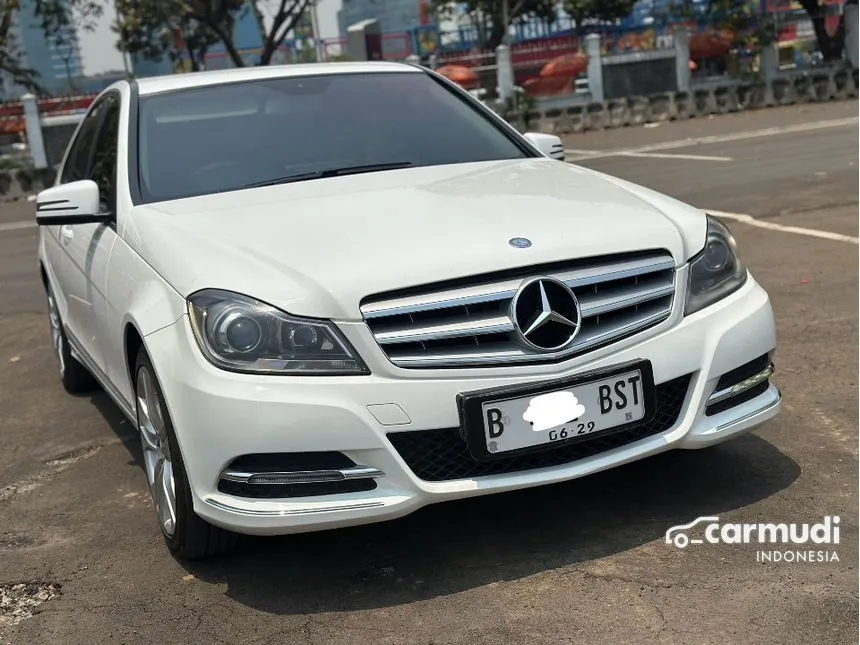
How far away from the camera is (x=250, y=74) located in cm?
475

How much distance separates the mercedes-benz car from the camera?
2.94 m

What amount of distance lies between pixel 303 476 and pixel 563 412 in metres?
0.73

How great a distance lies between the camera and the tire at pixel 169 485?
3236 mm

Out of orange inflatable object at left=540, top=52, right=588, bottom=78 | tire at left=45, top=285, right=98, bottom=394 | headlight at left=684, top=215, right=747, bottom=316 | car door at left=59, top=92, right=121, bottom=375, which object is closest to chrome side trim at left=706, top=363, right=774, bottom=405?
headlight at left=684, top=215, right=747, bottom=316

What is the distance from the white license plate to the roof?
232cm

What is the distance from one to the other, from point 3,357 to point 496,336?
470cm

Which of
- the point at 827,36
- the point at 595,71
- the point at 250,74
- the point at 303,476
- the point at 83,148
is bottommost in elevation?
the point at 595,71

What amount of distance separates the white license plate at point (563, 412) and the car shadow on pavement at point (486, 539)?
41cm

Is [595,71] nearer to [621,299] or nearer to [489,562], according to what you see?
[621,299]

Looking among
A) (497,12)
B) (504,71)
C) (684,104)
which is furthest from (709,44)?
(497,12)

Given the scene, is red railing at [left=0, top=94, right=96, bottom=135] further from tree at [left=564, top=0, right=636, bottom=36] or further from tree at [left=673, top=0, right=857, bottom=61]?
tree at [left=564, top=0, right=636, bottom=36]

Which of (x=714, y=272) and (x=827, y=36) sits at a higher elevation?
(x=714, y=272)

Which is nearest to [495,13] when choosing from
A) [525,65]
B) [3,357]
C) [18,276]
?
[525,65]

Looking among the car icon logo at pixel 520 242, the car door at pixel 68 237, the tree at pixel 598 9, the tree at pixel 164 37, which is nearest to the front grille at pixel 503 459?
the car icon logo at pixel 520 242
